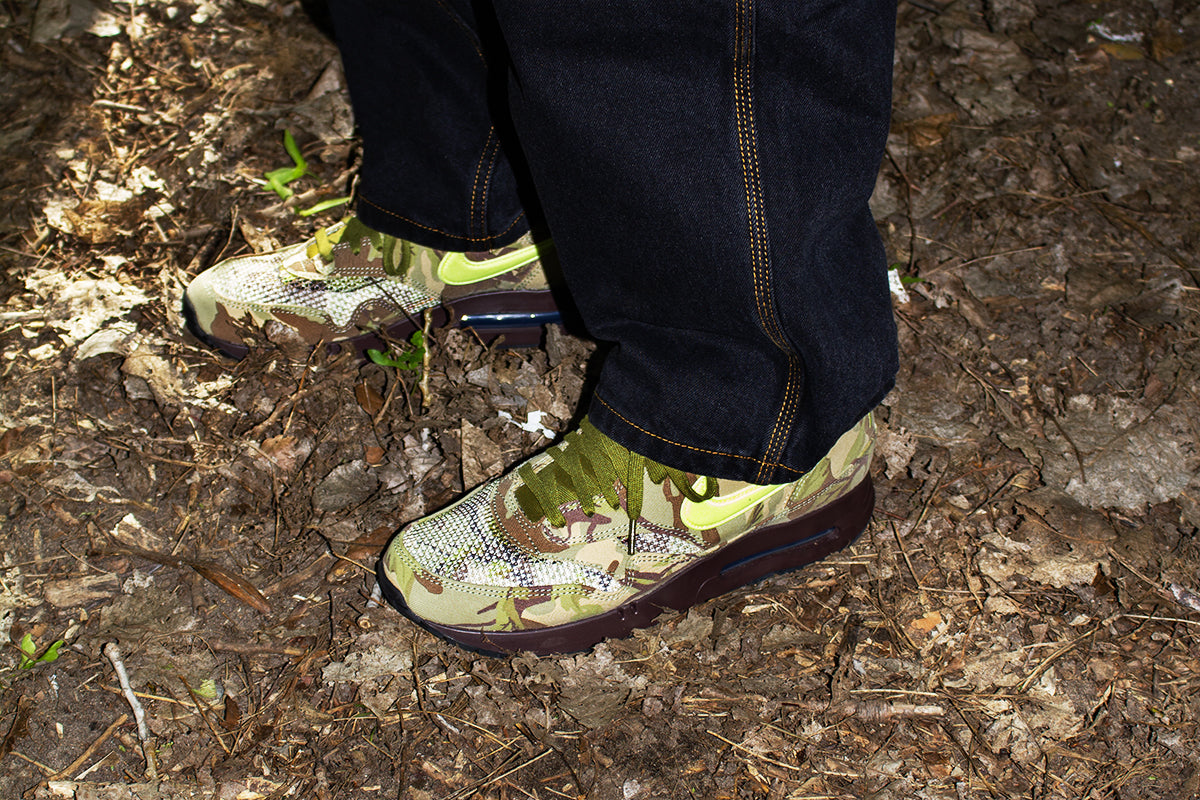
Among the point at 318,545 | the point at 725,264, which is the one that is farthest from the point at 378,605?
the point at 725,264

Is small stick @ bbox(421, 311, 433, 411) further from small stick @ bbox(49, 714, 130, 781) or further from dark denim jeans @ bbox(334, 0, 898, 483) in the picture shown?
small stick @ bbox(49, 714, 130, 781)

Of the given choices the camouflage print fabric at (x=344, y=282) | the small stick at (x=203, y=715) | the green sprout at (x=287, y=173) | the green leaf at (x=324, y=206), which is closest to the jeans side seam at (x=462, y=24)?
the camouflage print fabric at (x=344, y=282)

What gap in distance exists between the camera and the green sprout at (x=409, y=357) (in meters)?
2.32

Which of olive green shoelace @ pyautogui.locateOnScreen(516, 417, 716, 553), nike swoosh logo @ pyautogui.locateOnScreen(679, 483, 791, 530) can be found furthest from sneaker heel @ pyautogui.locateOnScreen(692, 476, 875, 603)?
olive green shoelace @ pyautogui.locateOnScreen(516, 417, 716, 553)

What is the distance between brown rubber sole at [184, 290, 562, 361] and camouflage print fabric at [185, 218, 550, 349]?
0.07 ft

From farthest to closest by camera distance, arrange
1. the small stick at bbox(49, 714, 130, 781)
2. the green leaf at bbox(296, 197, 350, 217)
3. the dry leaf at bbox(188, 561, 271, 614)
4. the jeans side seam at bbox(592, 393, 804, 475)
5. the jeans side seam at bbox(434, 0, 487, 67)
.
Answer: the green leaf at bbox(296, 197, 350, 217)
the dry leaf at bbox(188, 561, 271, 614)
the jeans side seam at bbox(434, 0, 487, 67)
the small stick at bbox(49, 714, 130, 781)
the jeans side seam at bbox(592, 393, 804, 475)

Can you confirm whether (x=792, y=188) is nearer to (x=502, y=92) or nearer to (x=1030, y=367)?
(x=502, y=92)

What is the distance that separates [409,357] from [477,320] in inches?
8.7

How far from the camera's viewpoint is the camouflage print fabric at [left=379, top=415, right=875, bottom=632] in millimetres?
1803

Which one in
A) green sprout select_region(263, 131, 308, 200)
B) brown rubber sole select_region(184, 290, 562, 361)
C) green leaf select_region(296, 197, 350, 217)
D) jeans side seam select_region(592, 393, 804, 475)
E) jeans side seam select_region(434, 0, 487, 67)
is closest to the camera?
jeans side seam select_region(592, 393, 804, 475)

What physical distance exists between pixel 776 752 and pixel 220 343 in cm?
180

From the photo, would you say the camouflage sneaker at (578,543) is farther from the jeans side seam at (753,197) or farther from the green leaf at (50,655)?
the green leaf at (50,655)

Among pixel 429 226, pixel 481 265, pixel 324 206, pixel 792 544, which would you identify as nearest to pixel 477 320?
pixel 481 265

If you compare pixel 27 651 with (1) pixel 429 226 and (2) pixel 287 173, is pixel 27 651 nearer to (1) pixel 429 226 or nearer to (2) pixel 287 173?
(1) pixel 429 226
